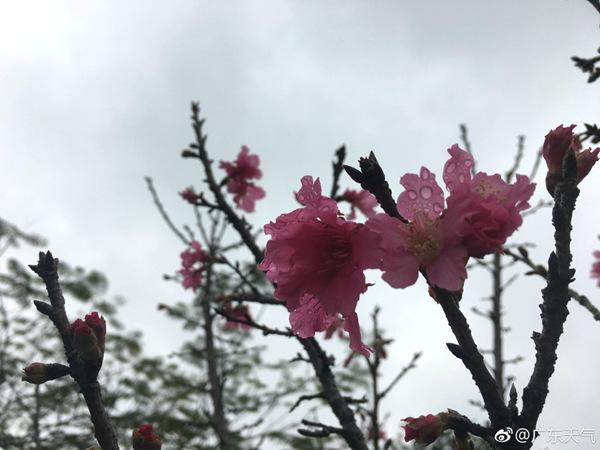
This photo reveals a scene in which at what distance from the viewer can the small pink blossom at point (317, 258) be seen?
132 cm

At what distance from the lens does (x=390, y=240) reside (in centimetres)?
119

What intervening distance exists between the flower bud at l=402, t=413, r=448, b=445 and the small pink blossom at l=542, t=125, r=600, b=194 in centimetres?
64

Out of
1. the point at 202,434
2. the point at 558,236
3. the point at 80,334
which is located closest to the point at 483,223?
the point at 558,236

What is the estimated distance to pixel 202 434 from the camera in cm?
891

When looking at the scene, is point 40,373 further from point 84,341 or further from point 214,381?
point 214,381

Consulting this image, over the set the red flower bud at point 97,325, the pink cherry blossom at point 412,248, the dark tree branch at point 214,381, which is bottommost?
the pink cherry blossom at point 412,248

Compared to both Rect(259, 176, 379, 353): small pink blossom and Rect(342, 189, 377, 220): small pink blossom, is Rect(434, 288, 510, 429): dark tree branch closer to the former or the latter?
Rect(259, 176, 379, 353): small pink blossom

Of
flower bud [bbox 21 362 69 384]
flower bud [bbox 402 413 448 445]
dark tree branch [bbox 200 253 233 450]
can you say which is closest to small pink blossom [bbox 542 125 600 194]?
flower bud [bbox 402 413 448 445]

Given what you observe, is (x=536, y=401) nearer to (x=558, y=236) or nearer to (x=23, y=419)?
(x=558, y=236)

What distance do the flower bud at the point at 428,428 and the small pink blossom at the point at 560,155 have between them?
0.64 metres

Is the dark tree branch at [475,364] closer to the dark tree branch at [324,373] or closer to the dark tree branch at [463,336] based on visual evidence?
the dark tree branch at [463,336]

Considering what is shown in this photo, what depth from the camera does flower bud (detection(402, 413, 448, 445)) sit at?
1206 mm

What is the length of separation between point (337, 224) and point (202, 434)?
339 inches

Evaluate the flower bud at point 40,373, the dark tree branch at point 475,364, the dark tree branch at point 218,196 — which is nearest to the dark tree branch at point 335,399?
the dark tree branch at point 218,196
